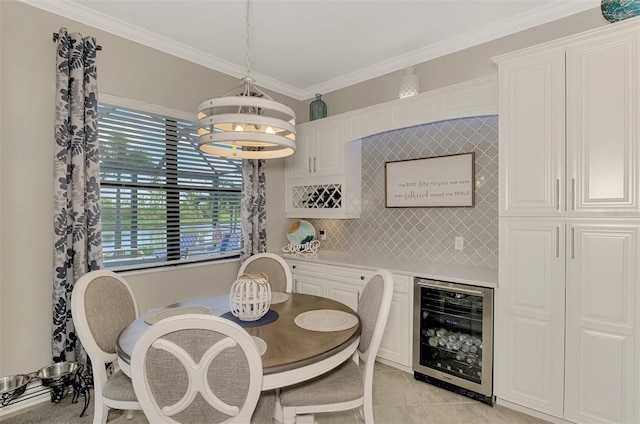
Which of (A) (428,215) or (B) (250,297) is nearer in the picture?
(B) (250,297)

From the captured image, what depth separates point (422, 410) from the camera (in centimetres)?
226

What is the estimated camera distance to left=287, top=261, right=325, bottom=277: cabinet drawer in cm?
330

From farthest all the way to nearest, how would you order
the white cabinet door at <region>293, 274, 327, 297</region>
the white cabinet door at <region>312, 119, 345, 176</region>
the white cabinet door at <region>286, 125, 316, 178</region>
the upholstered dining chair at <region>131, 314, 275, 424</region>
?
the white cabinet door at <region>286, 125, 316, 178</region>, the white cabinet door at <region>312, 119, 345, 176</region>, the white cabinet door at <region>293, 274, 327, 297</region>, the upholstered dining chair at <region>131, 314, 275, 424</region>

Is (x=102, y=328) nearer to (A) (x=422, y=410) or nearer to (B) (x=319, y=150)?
(A) (x=422, y=410)

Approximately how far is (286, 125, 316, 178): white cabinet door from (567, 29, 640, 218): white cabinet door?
7.81ft

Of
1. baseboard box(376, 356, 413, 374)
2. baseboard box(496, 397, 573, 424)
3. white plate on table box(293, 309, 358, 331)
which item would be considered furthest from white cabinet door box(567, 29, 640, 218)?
baseboard box(376, 356, 413, 374)

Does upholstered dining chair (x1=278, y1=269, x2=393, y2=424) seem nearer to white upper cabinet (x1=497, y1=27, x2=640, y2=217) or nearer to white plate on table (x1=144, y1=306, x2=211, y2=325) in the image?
white plate on table (x1=144, y1=306, x2=211, y2=325)

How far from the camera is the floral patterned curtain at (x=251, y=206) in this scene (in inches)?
138

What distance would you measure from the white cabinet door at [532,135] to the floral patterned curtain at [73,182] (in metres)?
3.01

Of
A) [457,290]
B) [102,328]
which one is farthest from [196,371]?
[457,290]

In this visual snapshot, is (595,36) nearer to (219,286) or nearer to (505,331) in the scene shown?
(505,331)

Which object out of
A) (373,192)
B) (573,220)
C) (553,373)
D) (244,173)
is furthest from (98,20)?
(553,373)

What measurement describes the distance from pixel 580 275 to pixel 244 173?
2987mm

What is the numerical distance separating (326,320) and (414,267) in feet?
4.33
